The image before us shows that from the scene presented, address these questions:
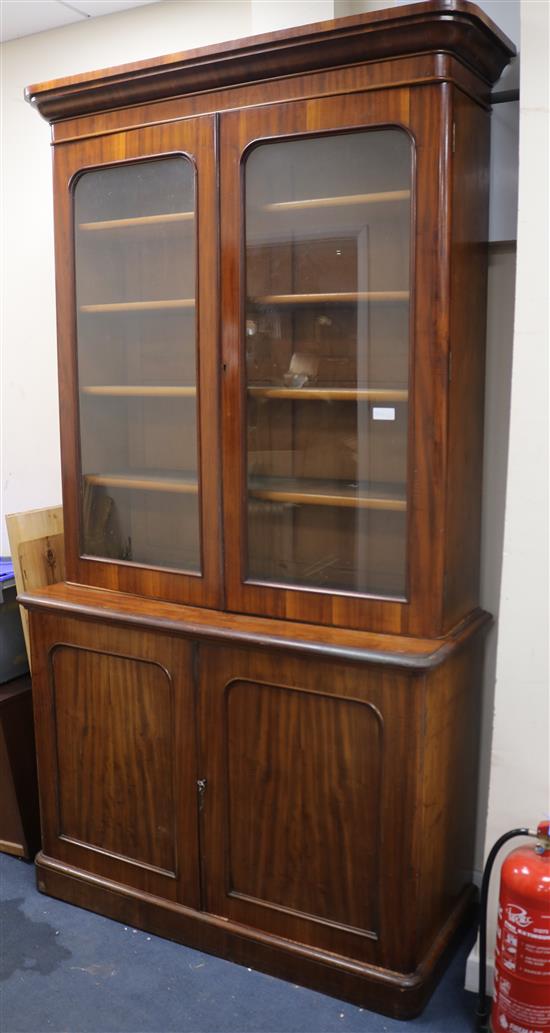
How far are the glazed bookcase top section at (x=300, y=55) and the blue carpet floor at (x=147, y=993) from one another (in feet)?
7.12

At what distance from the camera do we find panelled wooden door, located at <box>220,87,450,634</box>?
2029mm

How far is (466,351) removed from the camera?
2166mm

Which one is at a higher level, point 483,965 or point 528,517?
point 528,517

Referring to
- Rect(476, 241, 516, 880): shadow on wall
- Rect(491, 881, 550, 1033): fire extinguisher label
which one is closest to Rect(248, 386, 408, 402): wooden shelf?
Rect(476, 241, 516, 880): shadow on wall

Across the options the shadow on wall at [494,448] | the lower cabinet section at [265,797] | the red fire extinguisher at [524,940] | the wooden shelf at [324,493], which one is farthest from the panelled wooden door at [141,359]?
the red fire extinguisher at [524,940]

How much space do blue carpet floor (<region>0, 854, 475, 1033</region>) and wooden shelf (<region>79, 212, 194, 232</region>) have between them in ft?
6.22

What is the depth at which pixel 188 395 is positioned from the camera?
239 cm

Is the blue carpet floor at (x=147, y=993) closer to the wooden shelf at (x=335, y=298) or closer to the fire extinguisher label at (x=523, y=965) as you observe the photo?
the fire extinguisher label at (x=523, y=965)

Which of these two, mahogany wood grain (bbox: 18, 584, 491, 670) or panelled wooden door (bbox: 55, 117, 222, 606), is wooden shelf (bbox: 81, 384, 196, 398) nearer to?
panelled wooden door (bbox: 55, 117, 222, 606)

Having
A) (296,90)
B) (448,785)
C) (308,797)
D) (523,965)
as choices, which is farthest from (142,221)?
(523,965)

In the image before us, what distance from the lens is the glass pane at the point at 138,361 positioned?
2373mm

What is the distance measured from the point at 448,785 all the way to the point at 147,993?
890 millimetres

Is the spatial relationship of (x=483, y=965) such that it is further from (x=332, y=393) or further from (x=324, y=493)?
(x=332, y=393)

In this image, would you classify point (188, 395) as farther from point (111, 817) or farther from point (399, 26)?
point (111, 817)
